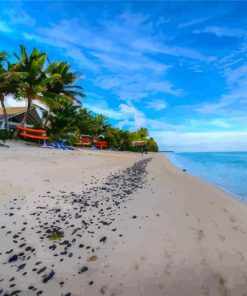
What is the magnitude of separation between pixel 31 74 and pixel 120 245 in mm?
25837

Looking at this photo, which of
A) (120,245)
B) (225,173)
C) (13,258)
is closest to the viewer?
(13,258)

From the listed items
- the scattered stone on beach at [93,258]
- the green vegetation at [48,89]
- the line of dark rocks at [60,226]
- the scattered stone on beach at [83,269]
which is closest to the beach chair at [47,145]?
the green vegetation at [48,89]

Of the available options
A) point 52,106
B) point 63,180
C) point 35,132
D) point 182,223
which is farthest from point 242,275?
point 35,132

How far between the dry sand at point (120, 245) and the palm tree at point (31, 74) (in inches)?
807

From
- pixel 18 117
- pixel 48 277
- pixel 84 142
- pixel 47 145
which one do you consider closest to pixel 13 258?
pixel 48 277

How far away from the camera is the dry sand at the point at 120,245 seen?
10.8ft

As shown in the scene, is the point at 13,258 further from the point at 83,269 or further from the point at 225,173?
the point at 225,173

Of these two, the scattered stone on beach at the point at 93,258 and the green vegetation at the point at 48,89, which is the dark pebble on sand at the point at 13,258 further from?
the green vegetation at the point at 48,89

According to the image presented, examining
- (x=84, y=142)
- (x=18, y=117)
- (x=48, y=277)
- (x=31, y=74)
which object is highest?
(x=31, y=74)

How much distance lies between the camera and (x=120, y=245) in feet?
14.4

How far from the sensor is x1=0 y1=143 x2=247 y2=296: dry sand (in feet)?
10.8

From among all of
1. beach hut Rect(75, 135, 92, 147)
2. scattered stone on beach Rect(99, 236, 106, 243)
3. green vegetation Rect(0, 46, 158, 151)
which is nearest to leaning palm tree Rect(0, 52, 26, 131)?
green vegetation Rect(0, 46, 158, 151)

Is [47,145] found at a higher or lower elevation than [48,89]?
lower

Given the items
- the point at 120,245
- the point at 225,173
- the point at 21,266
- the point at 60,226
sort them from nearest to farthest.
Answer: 1. the point at 21,266
2. the point at 120,245
3. the point at 60,226
4. the point at 225,173
